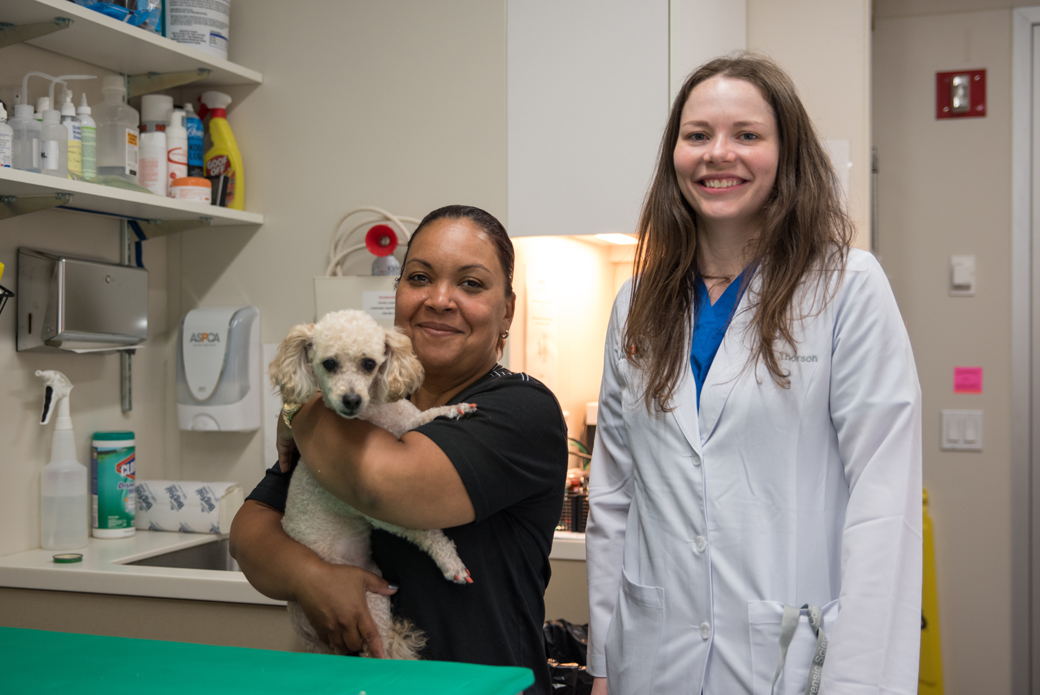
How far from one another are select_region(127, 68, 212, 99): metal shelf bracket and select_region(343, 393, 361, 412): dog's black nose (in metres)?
1.49

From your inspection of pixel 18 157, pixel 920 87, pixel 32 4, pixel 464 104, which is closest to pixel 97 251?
pixel 18 157

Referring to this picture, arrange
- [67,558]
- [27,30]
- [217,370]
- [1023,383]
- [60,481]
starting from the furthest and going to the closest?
[1023,383], [217,370], [60,481], [67,558], [27,30]

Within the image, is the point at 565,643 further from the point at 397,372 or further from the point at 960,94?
the point at 960,94

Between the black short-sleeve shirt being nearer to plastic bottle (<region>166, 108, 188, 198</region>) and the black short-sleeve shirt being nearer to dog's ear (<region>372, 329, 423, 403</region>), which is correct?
dog's ear (<region>372, 329, 423, 403</region>)

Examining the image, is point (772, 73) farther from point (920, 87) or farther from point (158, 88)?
point (920, 87)

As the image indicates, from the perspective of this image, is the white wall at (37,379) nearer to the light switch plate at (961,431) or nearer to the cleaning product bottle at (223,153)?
the cleaning product bottle at (223,153)

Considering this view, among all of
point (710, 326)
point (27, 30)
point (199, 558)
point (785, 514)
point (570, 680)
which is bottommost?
point (570, 680)

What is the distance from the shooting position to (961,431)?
2709 mm

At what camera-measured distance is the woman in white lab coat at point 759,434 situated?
0.97 meters

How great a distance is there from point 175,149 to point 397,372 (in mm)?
1415

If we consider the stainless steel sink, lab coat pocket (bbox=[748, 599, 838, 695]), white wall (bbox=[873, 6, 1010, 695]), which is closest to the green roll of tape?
the stainless steel sink

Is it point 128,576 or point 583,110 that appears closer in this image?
point 128,576

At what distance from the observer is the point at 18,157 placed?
1.78m

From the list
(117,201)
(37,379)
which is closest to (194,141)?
(117,201)
